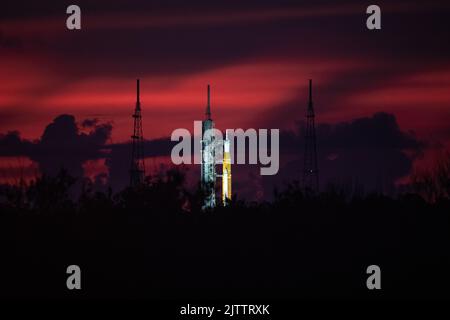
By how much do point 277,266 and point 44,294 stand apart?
9966 mm

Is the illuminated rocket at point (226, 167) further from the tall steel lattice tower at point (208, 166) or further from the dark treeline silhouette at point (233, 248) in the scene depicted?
the dark treeline silhouette at point (233, 248)

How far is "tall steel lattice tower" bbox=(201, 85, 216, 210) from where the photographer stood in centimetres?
7200

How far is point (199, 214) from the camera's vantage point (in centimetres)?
6556

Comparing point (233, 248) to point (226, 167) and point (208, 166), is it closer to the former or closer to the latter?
point (208, 166)

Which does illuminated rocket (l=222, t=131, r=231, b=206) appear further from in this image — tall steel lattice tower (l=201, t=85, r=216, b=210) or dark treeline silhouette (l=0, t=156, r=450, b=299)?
dark treeline silhouette (l=0, t=156, r=450, b=299)

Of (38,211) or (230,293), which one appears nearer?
(230,293)

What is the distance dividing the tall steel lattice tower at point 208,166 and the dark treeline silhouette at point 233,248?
511 centimetres

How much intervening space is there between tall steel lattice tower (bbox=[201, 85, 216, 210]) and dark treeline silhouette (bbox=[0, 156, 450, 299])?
511 centimetres

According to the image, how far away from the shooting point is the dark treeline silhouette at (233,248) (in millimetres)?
58625

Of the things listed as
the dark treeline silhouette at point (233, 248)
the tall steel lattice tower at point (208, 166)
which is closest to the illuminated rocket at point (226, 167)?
the tall steel lattice tower at point (208, 166)
